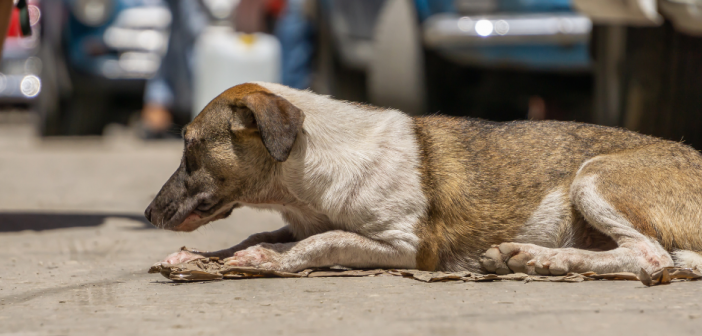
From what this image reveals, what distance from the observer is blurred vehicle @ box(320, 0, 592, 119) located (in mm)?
6121

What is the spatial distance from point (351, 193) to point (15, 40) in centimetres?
1383

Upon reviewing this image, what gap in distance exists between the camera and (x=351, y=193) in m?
3.51

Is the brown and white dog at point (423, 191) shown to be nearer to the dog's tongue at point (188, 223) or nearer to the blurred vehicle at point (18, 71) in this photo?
the dog's tongue at point (188, 223)

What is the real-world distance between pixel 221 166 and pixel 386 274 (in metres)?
0.88

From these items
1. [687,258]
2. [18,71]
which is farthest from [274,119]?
[18,71]

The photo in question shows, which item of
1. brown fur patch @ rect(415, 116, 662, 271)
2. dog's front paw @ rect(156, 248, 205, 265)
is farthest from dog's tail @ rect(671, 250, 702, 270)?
dog's front paw @ rect(156, 248, 205, 265)

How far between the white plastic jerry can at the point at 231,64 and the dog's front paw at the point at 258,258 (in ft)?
23.6

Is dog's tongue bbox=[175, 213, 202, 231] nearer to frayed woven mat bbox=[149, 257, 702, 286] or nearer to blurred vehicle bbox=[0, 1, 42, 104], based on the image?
frayed woven mat bbox=[149, 257, 702, 286]

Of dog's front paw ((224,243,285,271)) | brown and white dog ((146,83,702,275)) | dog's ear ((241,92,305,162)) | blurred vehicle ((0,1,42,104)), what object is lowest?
blurred vehicle ((0,1,42,104))

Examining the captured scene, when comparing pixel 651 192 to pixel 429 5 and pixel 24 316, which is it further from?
pixel 429 5

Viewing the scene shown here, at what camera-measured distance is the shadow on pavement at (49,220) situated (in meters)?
4.87

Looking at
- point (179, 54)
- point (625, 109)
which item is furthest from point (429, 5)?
point (179, 54)

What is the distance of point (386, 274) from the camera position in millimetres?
3451

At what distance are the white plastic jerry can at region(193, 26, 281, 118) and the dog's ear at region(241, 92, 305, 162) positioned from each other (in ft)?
23.3
